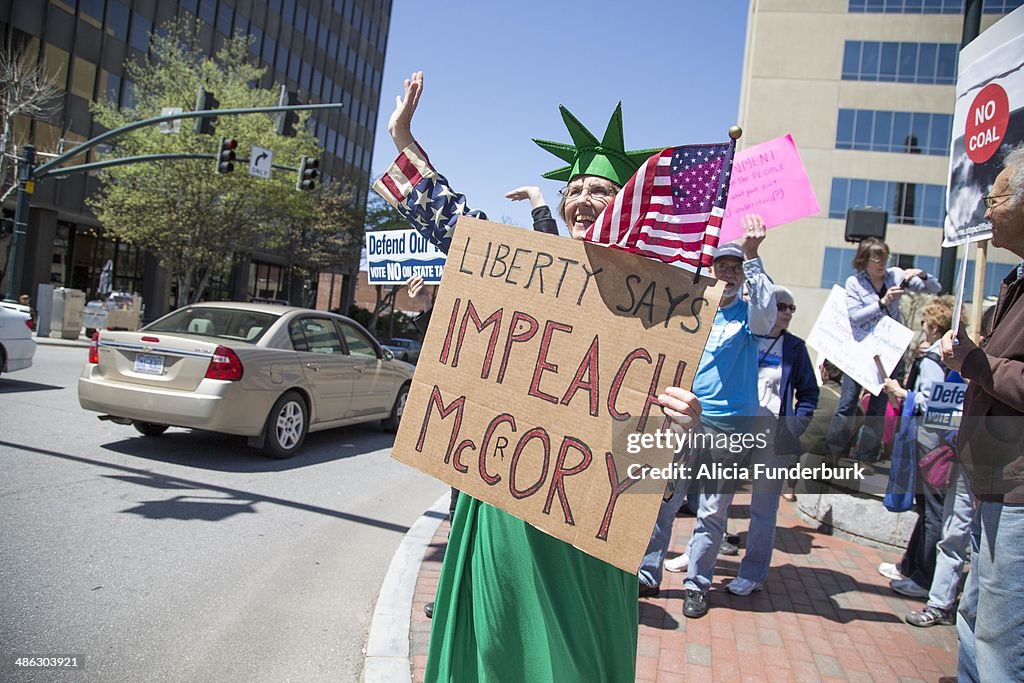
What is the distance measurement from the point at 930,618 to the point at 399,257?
5325 mm

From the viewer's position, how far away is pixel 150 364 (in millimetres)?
6723

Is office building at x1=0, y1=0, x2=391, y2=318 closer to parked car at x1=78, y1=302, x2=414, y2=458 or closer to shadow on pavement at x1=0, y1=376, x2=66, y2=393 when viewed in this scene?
shadow on pavement at x1=0, y1=376, x2=66, y2=393

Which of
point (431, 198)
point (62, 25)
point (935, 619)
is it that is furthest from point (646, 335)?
point (62, 25)

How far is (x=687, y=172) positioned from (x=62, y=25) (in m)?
32.9

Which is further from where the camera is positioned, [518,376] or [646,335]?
[518,376]

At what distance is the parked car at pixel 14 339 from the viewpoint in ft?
29.9

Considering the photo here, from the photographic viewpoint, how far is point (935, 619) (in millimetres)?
4020

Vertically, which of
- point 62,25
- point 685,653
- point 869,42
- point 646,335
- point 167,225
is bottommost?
point 685,653

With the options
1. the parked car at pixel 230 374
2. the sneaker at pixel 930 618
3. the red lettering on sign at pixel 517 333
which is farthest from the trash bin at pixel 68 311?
the red lettering on sign at pixel 517 333

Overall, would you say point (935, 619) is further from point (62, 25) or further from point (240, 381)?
point (62, 25)

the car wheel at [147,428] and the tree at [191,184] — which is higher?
→ the tree at [191,184]

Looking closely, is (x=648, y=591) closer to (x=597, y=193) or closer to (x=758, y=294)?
(x=758, y=294)

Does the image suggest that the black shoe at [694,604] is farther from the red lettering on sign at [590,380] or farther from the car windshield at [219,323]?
the car windshield at [219,323]

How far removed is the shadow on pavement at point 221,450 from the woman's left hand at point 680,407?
5.77 meters
